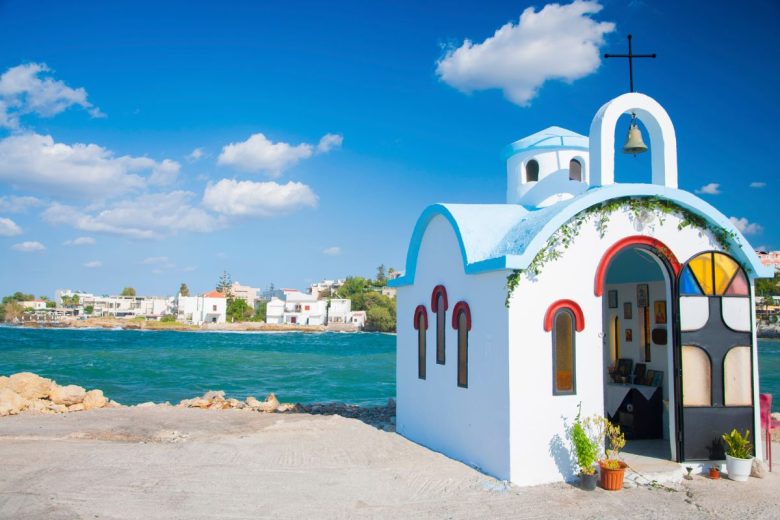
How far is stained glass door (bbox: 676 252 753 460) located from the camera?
895cm

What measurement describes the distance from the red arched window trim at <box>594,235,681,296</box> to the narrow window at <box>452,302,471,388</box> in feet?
6.36

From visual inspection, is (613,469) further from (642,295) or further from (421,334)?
(642,295)

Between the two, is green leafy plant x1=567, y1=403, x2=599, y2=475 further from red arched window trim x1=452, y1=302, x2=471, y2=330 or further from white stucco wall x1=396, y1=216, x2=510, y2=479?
red arched window trim x1=452, y1=302, x2=471, y2=330

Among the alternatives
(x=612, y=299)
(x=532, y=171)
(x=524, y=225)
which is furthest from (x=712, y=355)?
(x=532, y=171)

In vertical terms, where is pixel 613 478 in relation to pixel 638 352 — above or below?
below

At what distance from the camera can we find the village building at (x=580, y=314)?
8602 millimetres

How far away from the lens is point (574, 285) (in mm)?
8867

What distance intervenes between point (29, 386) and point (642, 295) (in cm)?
1755

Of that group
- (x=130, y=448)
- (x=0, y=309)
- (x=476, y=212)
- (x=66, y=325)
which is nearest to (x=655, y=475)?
(x=476, y=212)

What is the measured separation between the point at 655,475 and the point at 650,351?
3.75 m

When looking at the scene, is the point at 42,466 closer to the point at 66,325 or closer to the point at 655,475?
the point at 655,475

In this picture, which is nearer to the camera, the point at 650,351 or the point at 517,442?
the point at 517,442

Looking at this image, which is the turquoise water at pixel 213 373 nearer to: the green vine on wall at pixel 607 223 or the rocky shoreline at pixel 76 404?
the rocky shoreline at pixel 76 404

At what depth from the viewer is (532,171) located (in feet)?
41.1
